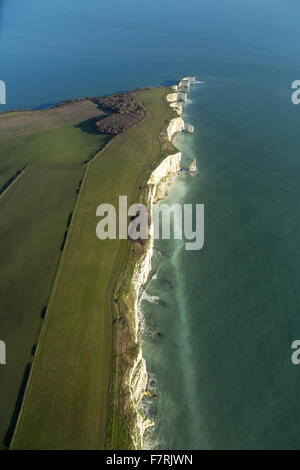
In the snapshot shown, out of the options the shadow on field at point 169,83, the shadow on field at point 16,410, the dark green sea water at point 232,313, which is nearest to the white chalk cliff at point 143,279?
the dark green sea water at point 232,313

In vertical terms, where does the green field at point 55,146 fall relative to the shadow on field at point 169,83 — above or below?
below

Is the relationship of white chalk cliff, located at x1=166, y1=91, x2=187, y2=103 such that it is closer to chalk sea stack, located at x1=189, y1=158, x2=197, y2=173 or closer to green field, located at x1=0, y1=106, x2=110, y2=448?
green field, located at x1=0, y1=106, x2=110, y2=448

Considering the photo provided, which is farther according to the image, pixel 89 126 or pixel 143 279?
pixel 89 126

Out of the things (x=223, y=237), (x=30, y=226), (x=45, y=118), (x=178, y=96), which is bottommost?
(x=30, y=226)

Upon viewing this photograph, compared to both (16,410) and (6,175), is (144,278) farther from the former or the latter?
(6,175)

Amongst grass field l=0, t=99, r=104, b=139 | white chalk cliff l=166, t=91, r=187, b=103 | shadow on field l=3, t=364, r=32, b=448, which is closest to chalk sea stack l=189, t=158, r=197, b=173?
grass field l=0, t=99, r=104, b=139

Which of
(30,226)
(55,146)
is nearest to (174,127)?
(55,146)

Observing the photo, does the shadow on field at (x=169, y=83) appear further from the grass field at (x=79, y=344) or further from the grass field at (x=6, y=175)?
the grass field at (x=6, y=175)

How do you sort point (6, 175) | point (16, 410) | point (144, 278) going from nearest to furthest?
point (16, 410) < point (144, 278) < point (6, 175)
